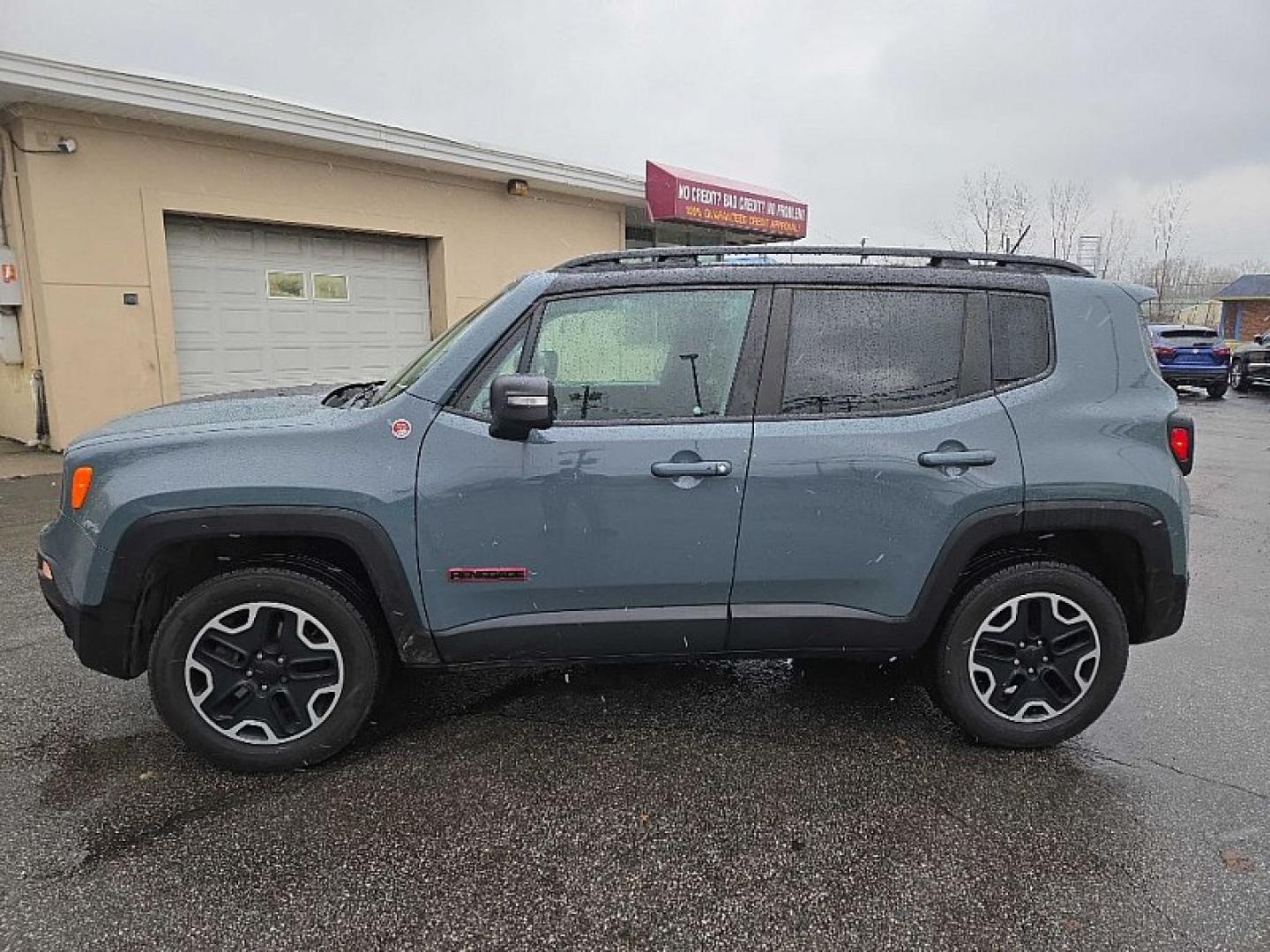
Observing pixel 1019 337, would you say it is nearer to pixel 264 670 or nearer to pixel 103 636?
pixel 264 670

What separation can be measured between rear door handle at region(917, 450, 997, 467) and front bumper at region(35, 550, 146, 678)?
288 cm

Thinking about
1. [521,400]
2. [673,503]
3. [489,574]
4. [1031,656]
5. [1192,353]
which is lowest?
[1031,656]

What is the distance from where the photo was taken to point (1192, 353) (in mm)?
19641

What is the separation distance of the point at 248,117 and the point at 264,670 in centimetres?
883

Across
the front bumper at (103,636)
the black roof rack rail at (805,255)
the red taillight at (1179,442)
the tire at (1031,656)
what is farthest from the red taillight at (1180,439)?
the front bumper at (103,636)

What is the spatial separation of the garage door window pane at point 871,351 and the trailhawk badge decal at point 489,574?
3.68 ft

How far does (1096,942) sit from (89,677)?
13.4 ft

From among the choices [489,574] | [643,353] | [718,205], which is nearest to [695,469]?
[643,353]

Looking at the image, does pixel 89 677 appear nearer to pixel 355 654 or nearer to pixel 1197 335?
pixel 355 654

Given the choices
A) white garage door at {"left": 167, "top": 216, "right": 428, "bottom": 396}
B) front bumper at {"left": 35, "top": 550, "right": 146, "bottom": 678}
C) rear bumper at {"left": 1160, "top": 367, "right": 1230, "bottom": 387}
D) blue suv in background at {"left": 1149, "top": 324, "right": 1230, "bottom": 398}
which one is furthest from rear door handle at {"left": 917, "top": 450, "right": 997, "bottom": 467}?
rear bumper at {"left": 1160, "top": 367, "right": 1230, "bottom": 387}

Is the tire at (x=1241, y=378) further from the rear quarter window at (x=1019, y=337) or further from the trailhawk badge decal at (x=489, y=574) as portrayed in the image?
the trailhawk badge decal at (x=489, y=574)

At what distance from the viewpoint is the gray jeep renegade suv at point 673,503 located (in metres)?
2.93

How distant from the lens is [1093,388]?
10.4 ft

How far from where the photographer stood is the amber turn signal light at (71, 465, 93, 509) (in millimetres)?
2945
